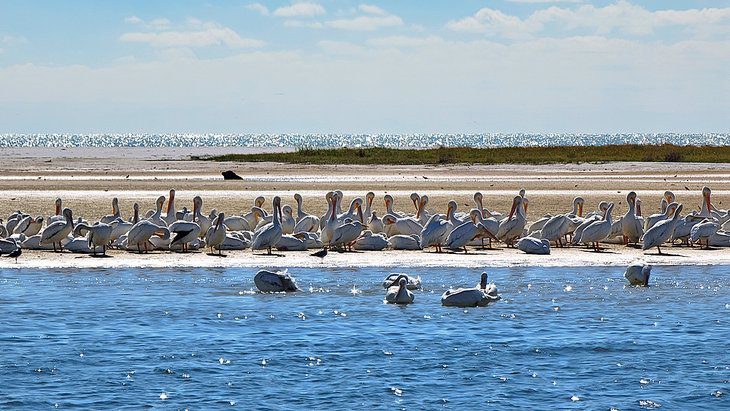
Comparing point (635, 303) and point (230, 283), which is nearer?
point (635, 303)

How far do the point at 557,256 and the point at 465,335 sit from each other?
5728mm

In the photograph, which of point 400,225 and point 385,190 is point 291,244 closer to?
point 400,225

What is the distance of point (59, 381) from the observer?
878cm

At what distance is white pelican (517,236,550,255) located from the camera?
15984mm

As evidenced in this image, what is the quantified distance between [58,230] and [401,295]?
6.06 m

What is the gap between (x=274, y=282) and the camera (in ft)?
41.5

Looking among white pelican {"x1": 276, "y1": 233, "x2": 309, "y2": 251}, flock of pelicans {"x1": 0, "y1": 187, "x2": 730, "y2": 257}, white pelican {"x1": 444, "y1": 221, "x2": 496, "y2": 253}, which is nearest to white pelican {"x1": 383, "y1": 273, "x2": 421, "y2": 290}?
white pelican {"x1": 444, "y1": 221, "x2": 496, "y2": 253}

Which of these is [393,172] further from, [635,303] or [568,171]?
[635,303]

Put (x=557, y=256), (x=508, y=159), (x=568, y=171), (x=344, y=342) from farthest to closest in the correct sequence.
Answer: (x=508, y=159), (x=568, y=171), (x=557, y=256), (x=344, y=342)

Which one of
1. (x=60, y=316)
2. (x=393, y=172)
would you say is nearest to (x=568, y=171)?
(x=393, y=172)

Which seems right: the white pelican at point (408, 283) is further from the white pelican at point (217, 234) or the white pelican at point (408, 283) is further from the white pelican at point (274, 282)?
the white pelican at point (217, 234)

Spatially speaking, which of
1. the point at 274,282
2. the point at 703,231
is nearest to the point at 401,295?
the point at 274,282

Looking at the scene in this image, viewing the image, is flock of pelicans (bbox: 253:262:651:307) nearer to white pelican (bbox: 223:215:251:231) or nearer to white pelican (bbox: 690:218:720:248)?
white pelican (bbox: 690:218:720:248)

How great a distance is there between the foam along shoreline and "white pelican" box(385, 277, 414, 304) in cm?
294
